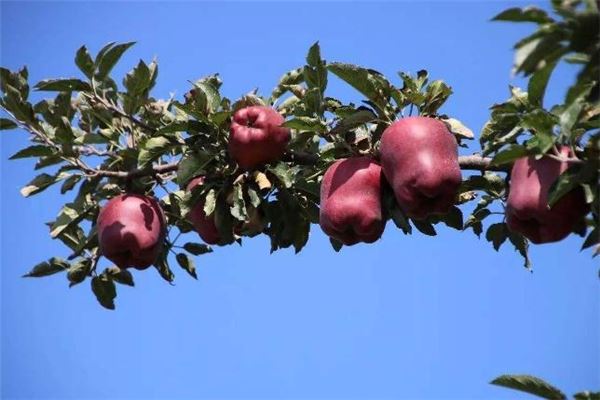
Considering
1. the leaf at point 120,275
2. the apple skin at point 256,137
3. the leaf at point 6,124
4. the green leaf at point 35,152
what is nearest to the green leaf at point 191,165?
the apple skin at point 256,137

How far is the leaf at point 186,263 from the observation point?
444 centimetres

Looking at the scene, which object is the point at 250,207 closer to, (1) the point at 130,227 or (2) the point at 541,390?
(1) the point at 130,227

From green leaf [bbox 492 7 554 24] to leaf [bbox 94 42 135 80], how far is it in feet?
6.14

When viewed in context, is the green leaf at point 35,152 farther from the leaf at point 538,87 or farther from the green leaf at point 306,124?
the leaf at point 538,87

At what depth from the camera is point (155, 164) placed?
421 centimetres

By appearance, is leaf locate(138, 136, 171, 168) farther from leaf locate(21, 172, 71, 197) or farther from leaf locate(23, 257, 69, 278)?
leaf locate(23, 257, 69, 278)

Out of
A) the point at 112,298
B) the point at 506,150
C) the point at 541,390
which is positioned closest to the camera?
the point at 541,390

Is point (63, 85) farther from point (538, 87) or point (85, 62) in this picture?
point (538, 87)

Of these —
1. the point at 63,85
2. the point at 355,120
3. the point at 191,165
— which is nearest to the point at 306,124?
the point at 355,120

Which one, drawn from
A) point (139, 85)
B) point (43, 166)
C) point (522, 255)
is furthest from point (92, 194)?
point (522, 255)

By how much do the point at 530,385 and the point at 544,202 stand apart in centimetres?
59

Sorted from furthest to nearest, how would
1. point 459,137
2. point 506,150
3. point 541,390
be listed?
point 459,137
point 506,150
point 541,390

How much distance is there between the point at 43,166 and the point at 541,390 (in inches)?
93.5

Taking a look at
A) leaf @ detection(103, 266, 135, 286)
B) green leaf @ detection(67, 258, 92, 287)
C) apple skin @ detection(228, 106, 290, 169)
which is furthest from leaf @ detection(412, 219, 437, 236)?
green leaf @ detection(67, 258, 92, 287)
